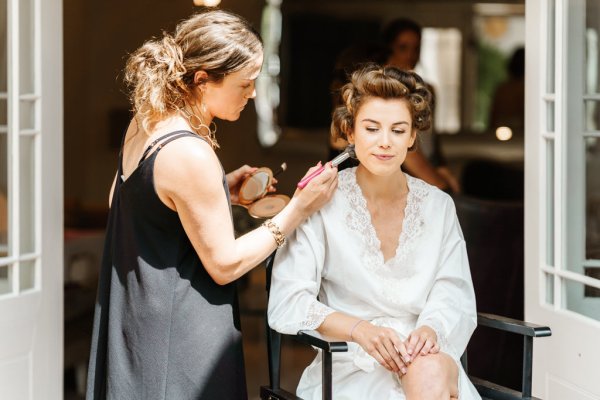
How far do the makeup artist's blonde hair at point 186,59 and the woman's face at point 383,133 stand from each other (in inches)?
15.6

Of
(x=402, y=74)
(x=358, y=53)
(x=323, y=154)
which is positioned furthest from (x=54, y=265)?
(x=323, y=154)

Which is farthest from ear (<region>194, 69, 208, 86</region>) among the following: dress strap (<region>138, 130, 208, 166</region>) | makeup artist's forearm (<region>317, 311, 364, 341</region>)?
makeup artist's forearm (<region>317, 311, 364, 341</region>)

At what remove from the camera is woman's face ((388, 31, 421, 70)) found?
4.62 metres

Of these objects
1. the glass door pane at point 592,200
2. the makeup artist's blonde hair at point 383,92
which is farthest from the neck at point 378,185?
the glass door pane at point 592,200

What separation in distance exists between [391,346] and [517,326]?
39 cm

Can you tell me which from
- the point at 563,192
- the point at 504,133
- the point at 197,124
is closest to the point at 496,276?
the point at 563,192

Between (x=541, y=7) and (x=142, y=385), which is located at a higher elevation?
(x=541, y=7)

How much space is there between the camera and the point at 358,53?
3988mm

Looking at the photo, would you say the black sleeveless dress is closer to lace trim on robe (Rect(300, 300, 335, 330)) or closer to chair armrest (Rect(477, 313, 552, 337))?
lace trim on robe (Rect(300, 300, 335, 330))

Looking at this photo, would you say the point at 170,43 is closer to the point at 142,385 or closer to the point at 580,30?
the point at 142,385

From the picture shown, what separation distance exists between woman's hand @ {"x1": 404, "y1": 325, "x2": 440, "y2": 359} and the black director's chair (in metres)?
0.20

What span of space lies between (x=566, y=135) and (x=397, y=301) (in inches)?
29.0

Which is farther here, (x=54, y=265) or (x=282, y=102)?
(x=282, y=102)

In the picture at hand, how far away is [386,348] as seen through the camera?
2.57 metres
